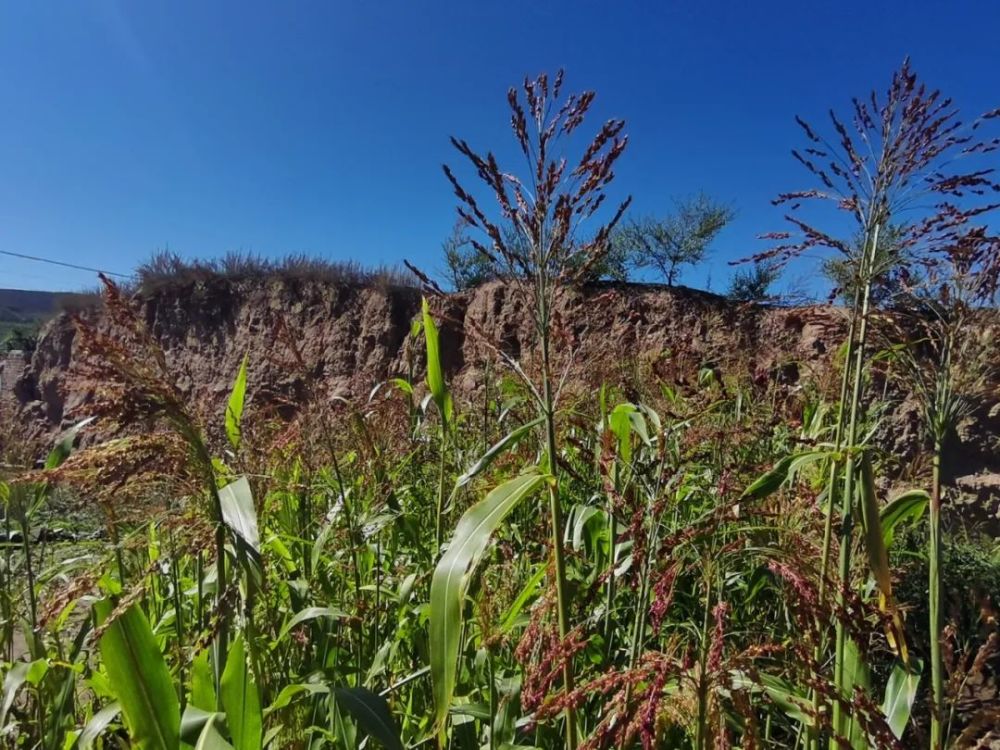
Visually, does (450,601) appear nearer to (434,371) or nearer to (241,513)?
(241,513)

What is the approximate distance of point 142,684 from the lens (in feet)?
4.16

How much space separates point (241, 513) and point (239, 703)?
16.7 inches

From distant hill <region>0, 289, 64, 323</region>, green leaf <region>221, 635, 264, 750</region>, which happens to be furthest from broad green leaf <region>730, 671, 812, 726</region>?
distant hill <region>0, 289, 64, 323</region>

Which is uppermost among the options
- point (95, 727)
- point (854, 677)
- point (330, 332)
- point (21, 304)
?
point (21, 304)

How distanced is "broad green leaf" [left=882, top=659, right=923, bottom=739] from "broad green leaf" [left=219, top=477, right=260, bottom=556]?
1.35m

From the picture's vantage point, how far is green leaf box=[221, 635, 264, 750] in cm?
122

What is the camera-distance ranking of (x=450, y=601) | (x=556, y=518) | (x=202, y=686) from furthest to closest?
1. (x=202, y=686)
2. (x=556, y=518)
3. (x=450, y=601)

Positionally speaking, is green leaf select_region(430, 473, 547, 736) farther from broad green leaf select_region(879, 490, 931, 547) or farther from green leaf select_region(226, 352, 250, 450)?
broad green leaf select_region(879, 490, 931, 547)

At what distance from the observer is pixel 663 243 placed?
11.8 metres

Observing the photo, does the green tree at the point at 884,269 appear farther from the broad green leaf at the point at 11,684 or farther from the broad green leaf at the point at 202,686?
the broad green leaf at the point at 11,684

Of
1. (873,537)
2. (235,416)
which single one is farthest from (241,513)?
(873,537)

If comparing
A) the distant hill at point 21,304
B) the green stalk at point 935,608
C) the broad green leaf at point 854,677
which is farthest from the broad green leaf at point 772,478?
the distant hill at point 21,304

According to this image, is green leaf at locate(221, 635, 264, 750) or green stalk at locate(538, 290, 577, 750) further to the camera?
green leaf at locate(221, 635, 264, 750)

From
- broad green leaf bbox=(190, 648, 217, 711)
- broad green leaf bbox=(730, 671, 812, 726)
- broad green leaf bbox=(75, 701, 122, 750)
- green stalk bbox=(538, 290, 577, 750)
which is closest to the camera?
broad green leaf bbox=(730, 671, 812, 726)
